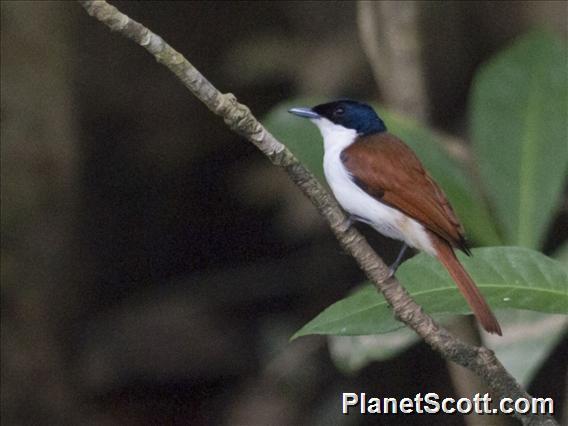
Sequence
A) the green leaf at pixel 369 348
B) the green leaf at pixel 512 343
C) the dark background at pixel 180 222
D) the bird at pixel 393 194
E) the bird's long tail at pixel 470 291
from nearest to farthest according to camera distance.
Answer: the bird's long tail at pixel 470 291, the bird at pixel 393 194, the green leaf at pixel 512 343, the green leaf at pixel 369 348, the dark background at pixel 180 222

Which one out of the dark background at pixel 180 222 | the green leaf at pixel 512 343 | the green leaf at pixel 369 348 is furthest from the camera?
the dark background at pixel 180 222

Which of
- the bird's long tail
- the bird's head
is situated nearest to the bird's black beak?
the bird's head


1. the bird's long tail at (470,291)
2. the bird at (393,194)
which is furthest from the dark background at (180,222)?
the bird's long tail at (470,291)

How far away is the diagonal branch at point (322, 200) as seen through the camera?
1.54 m

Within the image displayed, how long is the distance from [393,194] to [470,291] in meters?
0.40

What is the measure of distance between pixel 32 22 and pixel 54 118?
331 millimetres

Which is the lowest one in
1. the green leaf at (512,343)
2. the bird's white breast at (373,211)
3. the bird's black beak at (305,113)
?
the green leaf at (512,343)

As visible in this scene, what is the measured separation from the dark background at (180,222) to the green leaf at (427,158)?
26.6 inches

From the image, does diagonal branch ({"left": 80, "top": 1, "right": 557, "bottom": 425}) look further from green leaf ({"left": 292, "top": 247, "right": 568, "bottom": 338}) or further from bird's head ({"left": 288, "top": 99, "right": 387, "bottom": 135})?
bird's head ({"left": 288, "top": 99, "right": 387, "bottom": 135})

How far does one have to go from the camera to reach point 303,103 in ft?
9.29

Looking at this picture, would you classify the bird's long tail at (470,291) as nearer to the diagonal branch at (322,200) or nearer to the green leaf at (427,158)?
the diagonal branch at (322,200)

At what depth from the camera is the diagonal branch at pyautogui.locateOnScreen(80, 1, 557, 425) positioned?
154 cm

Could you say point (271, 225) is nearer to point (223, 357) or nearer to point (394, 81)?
point (223, 357)

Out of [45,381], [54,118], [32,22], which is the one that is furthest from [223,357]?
[32,22]
